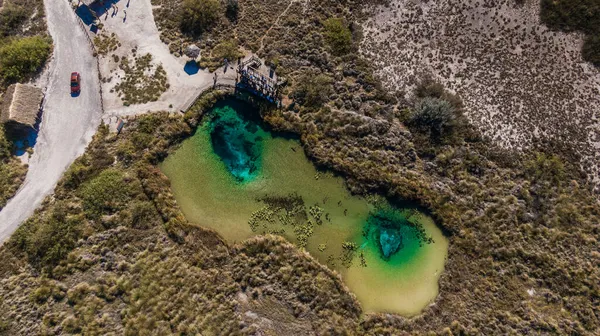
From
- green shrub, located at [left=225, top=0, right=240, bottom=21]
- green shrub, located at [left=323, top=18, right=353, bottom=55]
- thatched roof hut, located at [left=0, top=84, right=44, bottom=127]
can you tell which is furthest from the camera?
green shrub, located at [left=225, top=0, right=240, bottom=21]

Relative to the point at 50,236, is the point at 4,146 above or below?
above

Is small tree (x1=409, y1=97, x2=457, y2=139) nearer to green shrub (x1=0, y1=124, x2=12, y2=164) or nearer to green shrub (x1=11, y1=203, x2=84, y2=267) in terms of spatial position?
green shrub (x1=11, y1=203, x2=84, y2=267)

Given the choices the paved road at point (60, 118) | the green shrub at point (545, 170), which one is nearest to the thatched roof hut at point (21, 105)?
the paved road at point (60, 118)

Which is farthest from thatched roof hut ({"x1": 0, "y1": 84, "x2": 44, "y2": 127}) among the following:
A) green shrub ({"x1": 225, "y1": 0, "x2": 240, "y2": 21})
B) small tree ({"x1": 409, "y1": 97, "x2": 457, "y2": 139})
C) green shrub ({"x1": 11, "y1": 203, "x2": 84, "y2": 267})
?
small tree ({"x1": 409, "y1": 97, "x2": 457, "y2": 139})

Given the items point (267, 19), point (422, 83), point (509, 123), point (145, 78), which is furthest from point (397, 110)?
point (145, 78)

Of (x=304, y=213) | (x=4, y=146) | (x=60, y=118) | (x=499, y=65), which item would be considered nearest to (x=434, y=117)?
(x=499, y=65)

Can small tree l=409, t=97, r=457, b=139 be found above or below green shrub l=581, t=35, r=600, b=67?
below

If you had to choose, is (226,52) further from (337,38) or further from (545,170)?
(545,170)
